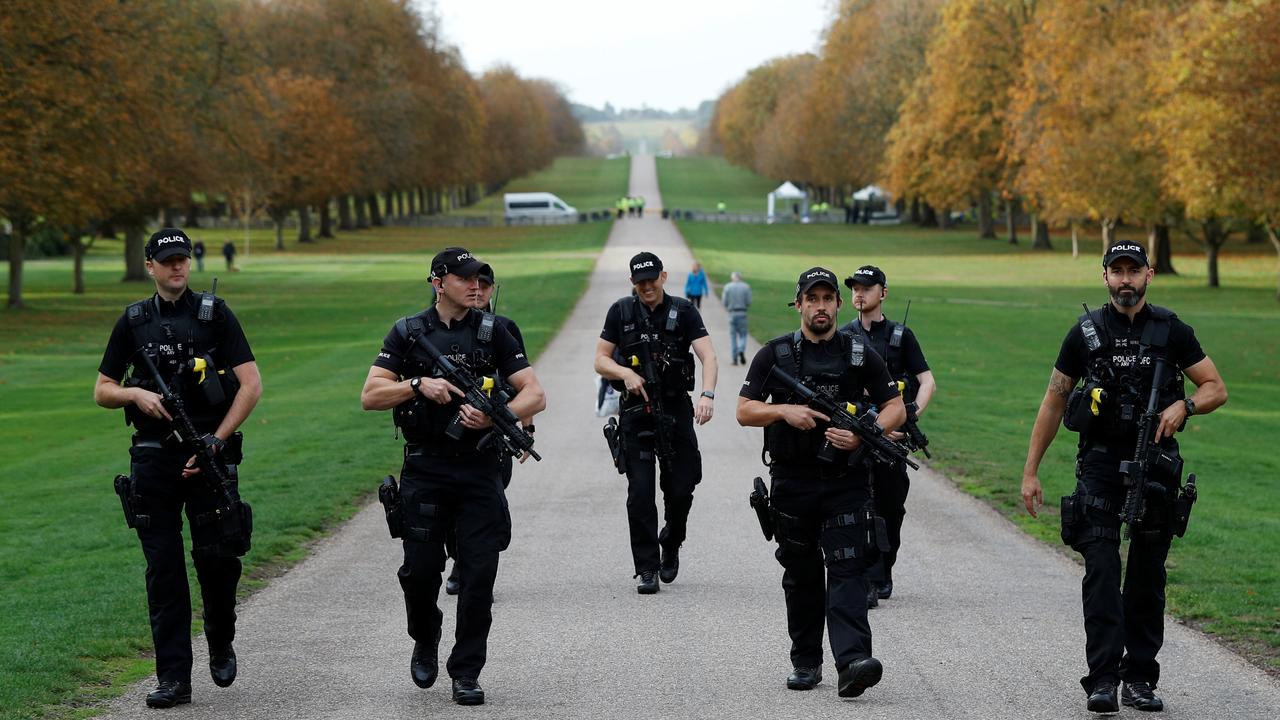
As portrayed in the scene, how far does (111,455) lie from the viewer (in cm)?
1945

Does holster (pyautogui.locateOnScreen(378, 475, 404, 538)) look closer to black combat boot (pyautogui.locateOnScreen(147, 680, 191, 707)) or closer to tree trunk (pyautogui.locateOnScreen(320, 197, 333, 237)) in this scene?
black combat boot (pyautogui.locateOnScreen(147, 680, 191, 707))

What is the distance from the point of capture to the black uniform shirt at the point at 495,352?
304 inches

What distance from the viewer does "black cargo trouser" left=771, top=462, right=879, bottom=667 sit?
761cm

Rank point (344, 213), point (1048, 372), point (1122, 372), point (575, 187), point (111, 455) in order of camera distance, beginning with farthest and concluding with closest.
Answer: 1. point (575, 187)
2. point (344, 213)
3. point (1048, 372)
4. point (111, 455)
5. point (1122, 372)

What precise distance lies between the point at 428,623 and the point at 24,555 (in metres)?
5.93

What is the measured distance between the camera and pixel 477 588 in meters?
7.68

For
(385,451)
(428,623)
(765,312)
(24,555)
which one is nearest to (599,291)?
(765,312)

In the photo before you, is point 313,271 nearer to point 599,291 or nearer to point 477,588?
point 599,291

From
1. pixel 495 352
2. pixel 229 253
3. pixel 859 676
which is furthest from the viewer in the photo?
pixel 229 253

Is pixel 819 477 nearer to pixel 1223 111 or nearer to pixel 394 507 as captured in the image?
pixel 394 507

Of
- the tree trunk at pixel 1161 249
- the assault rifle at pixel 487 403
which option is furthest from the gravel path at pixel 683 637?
the tree trunk at pixel 1161 249

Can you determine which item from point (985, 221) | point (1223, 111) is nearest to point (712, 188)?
point (985, 221)

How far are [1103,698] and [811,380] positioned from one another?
205cm

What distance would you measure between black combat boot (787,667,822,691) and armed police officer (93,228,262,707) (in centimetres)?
282
